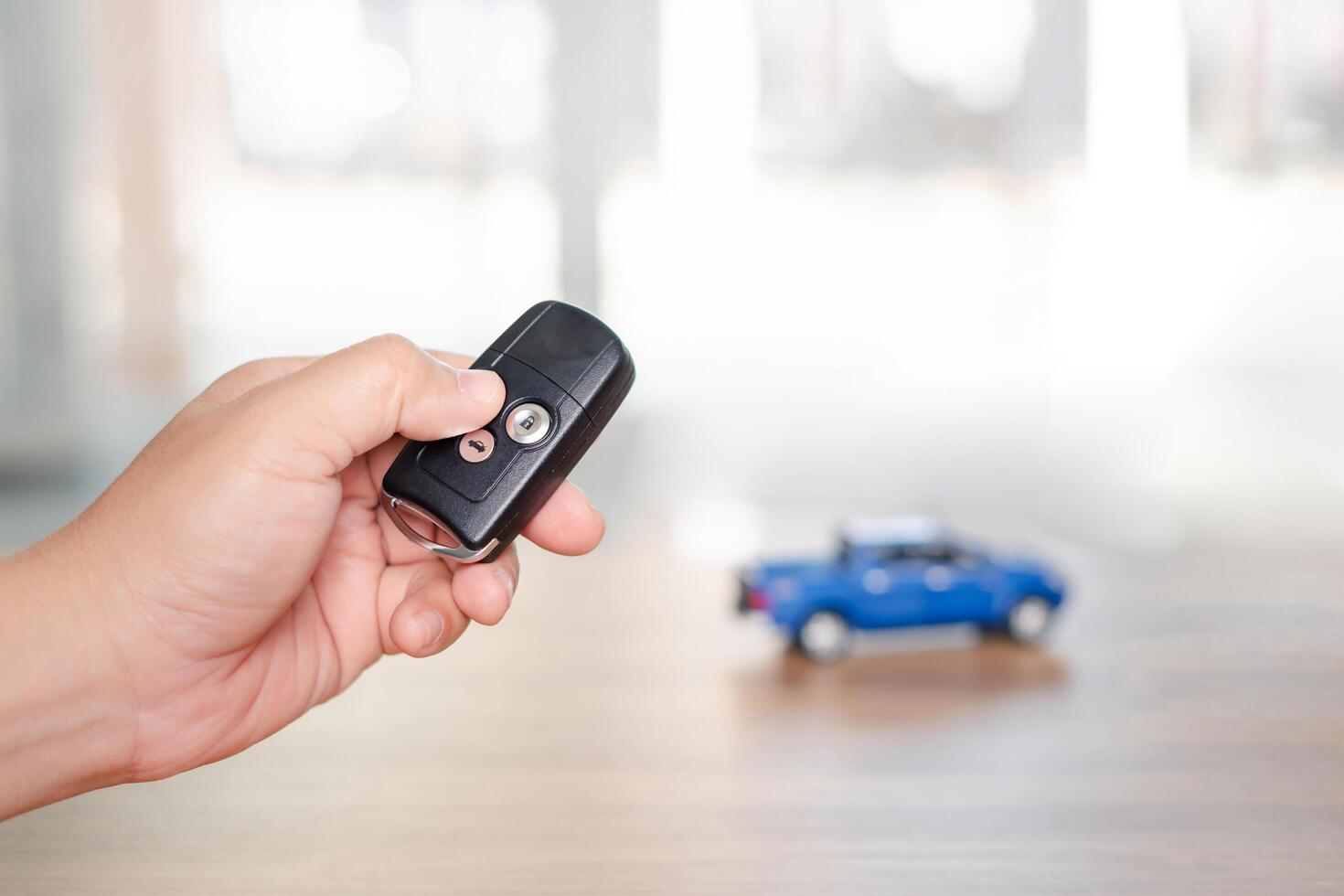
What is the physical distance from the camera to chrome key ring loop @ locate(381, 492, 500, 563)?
0.59 meters

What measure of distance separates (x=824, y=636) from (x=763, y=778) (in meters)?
0.23

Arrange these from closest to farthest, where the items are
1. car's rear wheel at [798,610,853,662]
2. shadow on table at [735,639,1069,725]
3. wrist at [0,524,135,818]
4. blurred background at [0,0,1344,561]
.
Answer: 1. wrist at [0,524,135,818]
2. shadow on table at [735,639,1069,725]
3. car's rear wheel at [798,610,853,662]
4. blurred background at [0,0,1344,561]

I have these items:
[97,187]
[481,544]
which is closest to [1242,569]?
[481,544]

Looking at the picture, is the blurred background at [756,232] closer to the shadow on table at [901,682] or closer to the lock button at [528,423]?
the shadow on table at [901,682]

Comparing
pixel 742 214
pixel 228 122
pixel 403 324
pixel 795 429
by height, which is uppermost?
pixel 228 122

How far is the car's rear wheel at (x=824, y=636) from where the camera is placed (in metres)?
0.88

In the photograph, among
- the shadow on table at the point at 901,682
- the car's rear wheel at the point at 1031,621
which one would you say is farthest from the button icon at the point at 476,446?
the car's rear wheel at the point at 1031,621

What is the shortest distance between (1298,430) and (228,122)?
2.24 m

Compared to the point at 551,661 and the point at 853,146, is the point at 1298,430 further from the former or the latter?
the point at 551,661

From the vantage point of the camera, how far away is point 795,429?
2467mm

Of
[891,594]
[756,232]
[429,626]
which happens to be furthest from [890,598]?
[756,232]

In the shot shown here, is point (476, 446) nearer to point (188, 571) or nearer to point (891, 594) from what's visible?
point (188, 571)

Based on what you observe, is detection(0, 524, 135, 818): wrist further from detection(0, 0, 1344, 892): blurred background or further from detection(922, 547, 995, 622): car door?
detection(0, 0, 1344, 892): blurred background

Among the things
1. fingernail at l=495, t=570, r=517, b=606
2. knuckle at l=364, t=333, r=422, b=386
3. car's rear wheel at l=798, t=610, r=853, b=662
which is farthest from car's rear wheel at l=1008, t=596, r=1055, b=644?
knuckle at l=364, t=333, r=422, b=386
